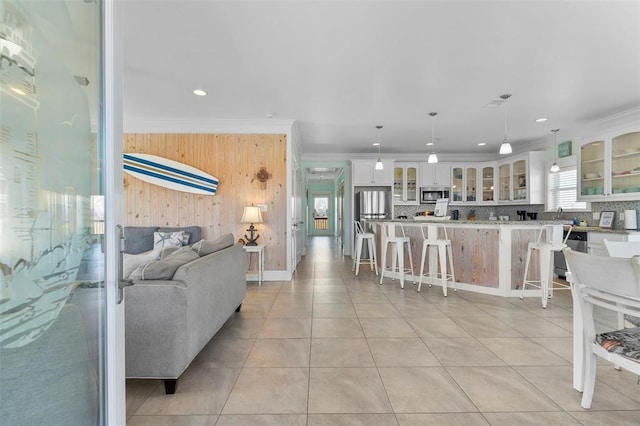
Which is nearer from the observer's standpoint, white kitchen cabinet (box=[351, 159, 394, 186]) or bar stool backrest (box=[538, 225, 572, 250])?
bar stool backrest (box=[538, 225, 572, 250])

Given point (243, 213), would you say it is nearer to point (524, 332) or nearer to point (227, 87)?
point (227, 87)

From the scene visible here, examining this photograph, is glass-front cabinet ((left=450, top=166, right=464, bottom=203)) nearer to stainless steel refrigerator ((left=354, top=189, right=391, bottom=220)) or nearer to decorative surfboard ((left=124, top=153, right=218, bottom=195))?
stainless steel refrigerator ((left=354, top=189, right=391, bottom=220))

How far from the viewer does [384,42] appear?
2531mm

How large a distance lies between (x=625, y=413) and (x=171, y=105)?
16.9ft

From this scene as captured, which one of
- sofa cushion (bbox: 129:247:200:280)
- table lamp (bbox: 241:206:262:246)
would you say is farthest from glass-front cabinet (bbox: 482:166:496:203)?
sofa cushion (bbox: 129:247:200:280)

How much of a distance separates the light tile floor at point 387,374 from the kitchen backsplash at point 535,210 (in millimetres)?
2235

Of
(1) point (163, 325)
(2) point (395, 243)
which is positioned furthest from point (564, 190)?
(1) point (163, 325)

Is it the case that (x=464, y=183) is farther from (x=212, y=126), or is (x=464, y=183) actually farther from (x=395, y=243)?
(x=212, y=126)

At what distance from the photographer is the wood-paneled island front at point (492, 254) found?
3.91m

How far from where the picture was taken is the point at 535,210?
633 centimetres

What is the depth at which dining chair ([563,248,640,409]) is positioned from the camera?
1369mm

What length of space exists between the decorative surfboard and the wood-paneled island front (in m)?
3.52

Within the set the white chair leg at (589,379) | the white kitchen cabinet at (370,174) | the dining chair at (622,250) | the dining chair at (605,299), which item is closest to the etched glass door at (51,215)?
the dining chair at (605,299)

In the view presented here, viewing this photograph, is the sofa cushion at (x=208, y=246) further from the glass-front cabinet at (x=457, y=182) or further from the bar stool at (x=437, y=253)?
the glass-front cabinet at (x=457, y=182)
